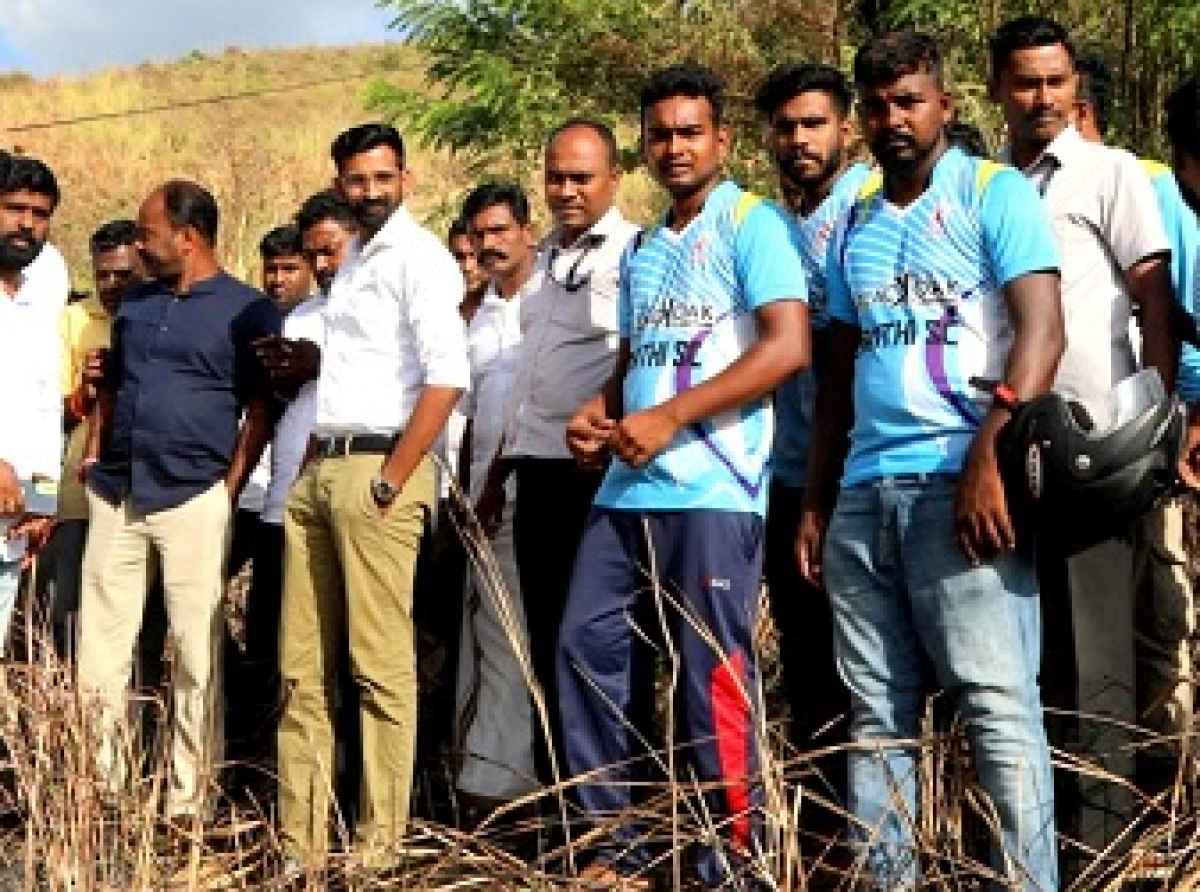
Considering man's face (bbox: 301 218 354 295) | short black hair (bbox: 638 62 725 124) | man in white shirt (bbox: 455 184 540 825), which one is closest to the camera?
short black hair (bbox: 638 62 725 124)

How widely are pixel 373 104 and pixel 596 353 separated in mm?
7791

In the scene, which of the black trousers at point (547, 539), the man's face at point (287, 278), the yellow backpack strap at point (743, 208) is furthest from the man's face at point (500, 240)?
the yellow backpack strap at point (743, 208)

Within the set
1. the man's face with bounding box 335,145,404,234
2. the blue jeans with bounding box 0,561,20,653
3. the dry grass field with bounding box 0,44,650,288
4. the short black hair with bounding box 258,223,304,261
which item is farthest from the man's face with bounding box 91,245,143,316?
the dry grass field with bounding box 0,44,650,288

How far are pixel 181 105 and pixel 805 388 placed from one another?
32515mm

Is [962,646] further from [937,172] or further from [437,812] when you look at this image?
[437,812]

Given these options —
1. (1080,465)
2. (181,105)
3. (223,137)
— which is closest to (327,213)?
(1080,465)

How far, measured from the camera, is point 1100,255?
3.75m

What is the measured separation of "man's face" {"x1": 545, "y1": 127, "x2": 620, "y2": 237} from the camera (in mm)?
4645

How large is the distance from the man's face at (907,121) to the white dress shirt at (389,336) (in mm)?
1352

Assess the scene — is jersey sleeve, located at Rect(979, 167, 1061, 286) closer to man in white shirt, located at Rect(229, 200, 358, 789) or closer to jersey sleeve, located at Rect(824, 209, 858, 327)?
jersey sleeve, located at Rect(824, 209, 858, 327)

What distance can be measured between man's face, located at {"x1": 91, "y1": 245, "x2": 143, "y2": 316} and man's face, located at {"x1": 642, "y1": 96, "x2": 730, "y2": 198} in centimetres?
257

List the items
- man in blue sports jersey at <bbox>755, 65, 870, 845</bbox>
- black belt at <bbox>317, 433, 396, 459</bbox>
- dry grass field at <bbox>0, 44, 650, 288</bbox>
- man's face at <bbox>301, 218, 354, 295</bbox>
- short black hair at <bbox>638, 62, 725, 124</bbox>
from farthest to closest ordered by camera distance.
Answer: dry grass field at <bbox>0, 44, 650, 288</bbox>, man's face at <bbox>301, 218, 354, 295</bbox>, black belt at <bbox>317, 433, 396, 459</bbox>, man in blue sports jersey at <bbox>755, 65, 870, 845</bbox>, short black hair at <bbox>638, 62, 725, 124</bbox>

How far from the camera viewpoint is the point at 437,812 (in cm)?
511

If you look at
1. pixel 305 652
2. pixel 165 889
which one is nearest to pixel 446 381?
pixel 305 652
